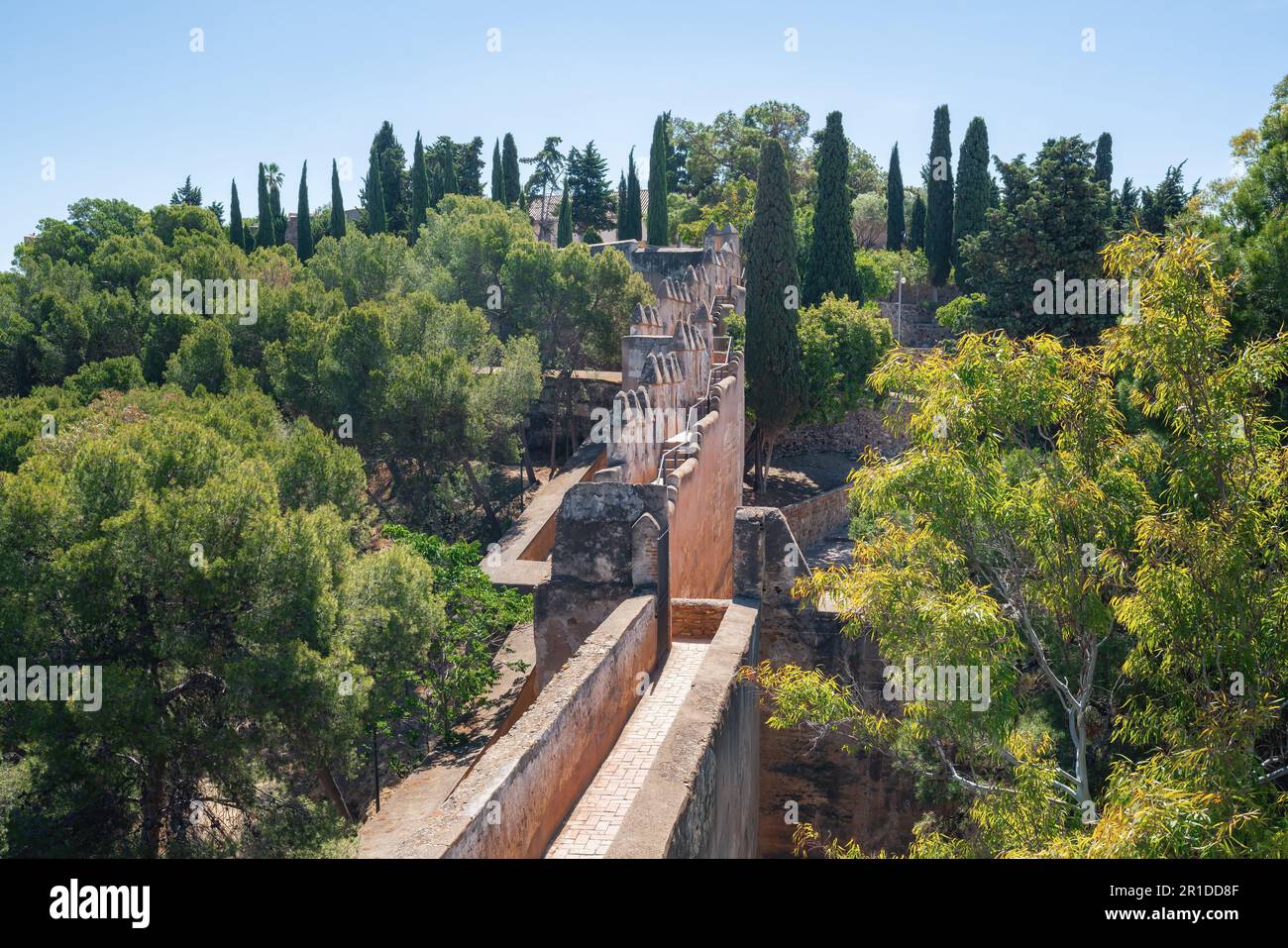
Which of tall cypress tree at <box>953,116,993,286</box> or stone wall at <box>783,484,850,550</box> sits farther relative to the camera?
tall cypress tree at <box>953,116,993,286</box>

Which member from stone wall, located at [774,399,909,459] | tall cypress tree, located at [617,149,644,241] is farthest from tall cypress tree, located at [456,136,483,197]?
stone wall, located at [774,399,909,459]

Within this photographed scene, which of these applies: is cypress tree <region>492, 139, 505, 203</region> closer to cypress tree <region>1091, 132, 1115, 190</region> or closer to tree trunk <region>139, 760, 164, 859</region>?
cypress tree <region>1091, 132, 1115, 190</region>

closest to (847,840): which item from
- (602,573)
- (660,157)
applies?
(602,573)

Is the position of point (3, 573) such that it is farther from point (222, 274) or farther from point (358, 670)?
point (222, 274)

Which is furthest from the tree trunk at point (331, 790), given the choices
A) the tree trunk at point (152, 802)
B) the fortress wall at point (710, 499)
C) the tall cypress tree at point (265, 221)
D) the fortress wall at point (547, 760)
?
the tall cypress tree at point (265, 221)

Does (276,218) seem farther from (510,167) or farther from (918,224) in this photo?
(918,224)

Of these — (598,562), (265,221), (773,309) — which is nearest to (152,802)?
(598,562)
